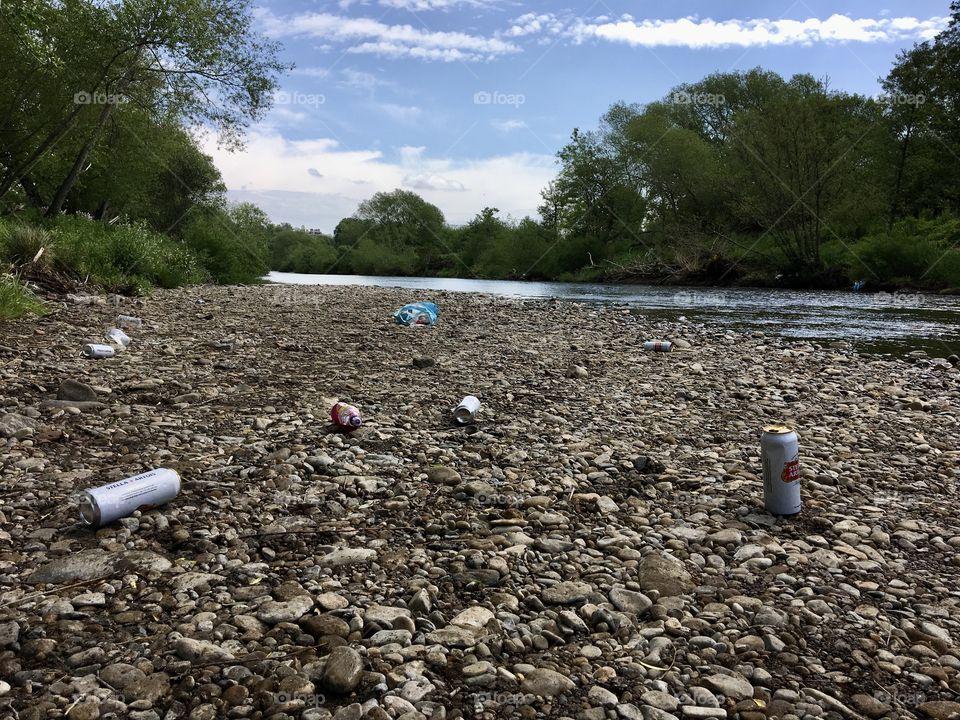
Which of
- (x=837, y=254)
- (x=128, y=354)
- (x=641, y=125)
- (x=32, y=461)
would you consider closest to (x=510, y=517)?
(x=32, y=461)

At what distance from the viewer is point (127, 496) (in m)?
3.55

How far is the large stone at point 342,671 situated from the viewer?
2.32m

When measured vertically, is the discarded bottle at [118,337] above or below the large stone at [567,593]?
above

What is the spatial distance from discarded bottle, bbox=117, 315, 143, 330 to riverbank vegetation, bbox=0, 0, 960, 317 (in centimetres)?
140

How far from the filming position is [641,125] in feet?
189

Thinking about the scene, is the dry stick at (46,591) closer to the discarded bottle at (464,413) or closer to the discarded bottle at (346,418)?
the discarded bottle at (346,418)

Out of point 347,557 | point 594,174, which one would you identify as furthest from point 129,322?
point 594,174

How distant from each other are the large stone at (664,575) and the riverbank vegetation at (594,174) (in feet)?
34.4

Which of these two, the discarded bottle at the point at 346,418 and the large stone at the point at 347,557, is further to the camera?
the discarded bottle at the point at 346,418

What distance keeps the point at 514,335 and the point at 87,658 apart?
10.7 metres

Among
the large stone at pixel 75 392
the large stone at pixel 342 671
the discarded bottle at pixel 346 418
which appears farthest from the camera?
the large stone at pixel 75 392

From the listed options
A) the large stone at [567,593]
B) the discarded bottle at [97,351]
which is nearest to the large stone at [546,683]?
the large stone at [567,593]

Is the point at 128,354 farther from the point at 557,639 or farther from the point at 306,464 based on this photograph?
the point at 557,639

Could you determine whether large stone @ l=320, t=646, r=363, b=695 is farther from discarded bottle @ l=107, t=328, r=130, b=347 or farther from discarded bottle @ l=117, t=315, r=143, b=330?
discarded bottle @ l=117, t=315, r=143, b=330
